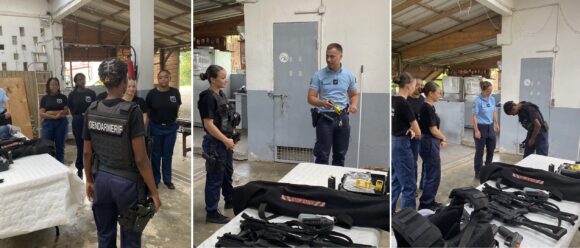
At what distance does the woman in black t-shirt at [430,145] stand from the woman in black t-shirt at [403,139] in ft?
0.26

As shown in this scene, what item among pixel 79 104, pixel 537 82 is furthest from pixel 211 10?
pixel 79 104

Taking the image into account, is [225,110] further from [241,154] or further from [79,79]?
[79,79]

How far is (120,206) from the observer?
5.57 ft

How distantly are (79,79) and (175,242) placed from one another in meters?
2.14

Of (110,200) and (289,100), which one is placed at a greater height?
(289,100)

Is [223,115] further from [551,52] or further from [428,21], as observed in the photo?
[551,52]

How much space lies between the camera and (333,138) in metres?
1.41

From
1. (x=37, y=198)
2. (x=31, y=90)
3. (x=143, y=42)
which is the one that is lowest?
(x=37, y=198)

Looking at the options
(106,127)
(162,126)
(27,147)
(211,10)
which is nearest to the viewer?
(211,10)

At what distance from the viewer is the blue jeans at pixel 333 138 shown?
4.57ft

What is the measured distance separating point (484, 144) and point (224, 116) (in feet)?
4.13

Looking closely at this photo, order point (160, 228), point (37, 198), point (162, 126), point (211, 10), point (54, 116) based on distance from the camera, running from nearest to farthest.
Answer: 1. point (211, 10)
2. point (37, 198)
3. point (160, 228)
4. point (162, 126)
5. point (54, 116)

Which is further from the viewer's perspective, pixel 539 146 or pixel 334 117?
pixel 539 146

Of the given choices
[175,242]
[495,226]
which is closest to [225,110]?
[495,226]
